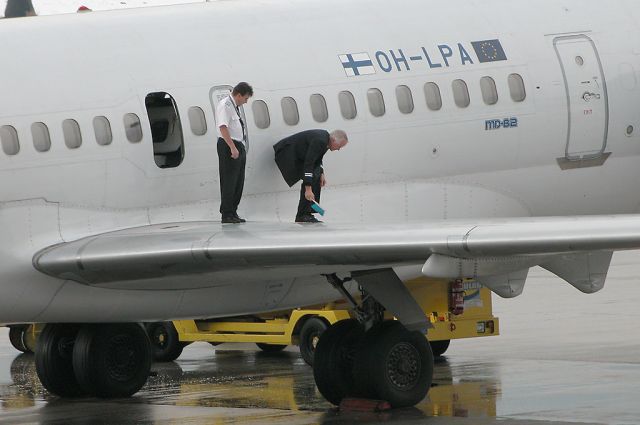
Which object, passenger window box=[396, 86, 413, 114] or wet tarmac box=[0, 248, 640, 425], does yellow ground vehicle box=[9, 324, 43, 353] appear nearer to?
wet tarmac box=[0, 248, 640, 425]

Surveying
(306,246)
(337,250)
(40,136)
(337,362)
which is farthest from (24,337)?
(337,250)

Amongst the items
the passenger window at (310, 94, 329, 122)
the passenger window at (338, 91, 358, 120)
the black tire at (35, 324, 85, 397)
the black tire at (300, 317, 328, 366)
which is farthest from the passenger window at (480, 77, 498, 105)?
the black tire at (35, 324, 85, 397)

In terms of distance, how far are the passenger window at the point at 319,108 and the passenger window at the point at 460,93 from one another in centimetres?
155

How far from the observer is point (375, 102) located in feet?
56.9

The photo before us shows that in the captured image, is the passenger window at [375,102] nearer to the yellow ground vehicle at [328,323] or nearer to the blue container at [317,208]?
the blue container at [317,208]

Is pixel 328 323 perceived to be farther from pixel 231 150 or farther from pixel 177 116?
pixel 231 150

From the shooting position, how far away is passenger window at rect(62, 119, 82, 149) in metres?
15.7

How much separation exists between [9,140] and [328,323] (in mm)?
7123

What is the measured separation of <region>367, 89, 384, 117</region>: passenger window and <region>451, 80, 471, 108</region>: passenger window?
89cm

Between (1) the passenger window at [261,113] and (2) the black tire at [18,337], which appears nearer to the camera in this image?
(1) the passenger window at [261,113]

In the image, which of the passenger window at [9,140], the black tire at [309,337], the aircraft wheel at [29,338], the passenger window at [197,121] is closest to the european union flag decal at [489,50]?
the passenger window at [197,121]

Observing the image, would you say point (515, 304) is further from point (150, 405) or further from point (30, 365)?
point (150, 405)

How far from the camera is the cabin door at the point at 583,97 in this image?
18094 mm

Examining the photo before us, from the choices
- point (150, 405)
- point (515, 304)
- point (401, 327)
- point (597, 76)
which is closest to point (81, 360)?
point (150, 405)
